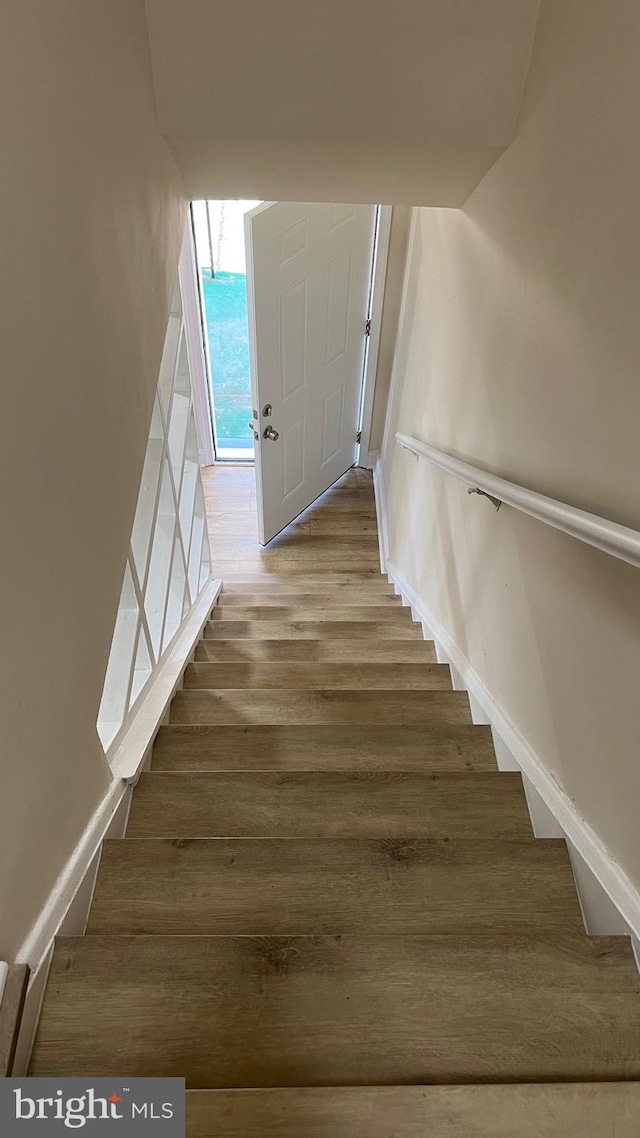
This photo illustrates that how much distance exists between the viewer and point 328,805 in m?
1.42

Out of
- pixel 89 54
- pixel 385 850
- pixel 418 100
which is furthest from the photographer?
pixel 418 100

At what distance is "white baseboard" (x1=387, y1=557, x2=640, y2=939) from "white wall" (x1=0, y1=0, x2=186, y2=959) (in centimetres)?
97

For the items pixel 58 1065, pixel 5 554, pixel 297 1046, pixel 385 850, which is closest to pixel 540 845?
pixel 385 850

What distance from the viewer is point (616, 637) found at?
108 centimetres

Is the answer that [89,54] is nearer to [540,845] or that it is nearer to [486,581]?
[486,581]

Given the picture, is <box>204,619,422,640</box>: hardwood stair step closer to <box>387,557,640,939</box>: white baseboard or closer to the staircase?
<box>387,557,640,939</box>: white baseboard

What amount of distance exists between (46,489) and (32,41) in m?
0.60

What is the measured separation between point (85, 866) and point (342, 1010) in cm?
53

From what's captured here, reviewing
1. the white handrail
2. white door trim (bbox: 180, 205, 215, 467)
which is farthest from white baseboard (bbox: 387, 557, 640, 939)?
white door trim (bbox: 180, 205, 215, 467)

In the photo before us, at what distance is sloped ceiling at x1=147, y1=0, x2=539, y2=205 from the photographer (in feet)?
4.40

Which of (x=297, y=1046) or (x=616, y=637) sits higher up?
(x=616, y=637)

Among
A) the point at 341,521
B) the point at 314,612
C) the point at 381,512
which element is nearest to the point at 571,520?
the point at 314,612

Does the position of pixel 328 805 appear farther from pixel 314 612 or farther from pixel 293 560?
pixel 293 560

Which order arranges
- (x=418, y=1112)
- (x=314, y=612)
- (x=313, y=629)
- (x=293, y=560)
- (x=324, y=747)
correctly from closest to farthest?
(x=418, y=1112) < (x=324, y=747) < (x=313, y=629) < (x=314, y=612) < (x=293, y=560)
